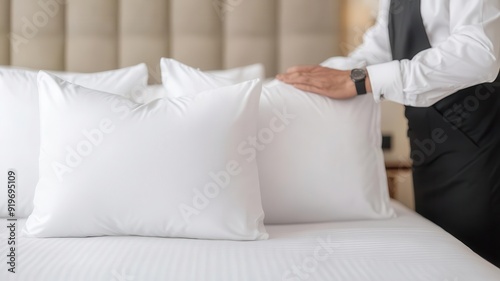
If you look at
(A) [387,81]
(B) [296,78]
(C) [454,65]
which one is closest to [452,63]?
(C) [454,65]

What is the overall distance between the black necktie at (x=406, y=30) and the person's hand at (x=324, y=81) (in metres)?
0.24

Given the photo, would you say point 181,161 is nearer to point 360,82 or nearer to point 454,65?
point 360,82

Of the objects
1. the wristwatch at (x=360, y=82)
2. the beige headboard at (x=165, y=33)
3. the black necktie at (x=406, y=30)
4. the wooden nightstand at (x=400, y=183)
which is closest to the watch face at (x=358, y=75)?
the wristwatch at (x=360, y=82)

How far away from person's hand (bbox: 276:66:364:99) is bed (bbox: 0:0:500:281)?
0.34 meters

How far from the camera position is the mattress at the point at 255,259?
0.89 m

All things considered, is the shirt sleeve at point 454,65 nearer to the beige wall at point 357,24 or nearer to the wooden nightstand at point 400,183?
the beige wall at point 357,24

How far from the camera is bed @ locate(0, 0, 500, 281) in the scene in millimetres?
909

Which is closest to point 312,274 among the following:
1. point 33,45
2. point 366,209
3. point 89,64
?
point 366,209

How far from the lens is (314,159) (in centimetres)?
125

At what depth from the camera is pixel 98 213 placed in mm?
1056

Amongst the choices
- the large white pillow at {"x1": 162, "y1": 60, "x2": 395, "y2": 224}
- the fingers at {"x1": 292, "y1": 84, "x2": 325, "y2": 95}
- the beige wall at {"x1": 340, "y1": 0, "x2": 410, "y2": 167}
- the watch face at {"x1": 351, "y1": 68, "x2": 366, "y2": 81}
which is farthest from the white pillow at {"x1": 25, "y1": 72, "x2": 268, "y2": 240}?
the beige wall at {"x1": 340, "y1": 0, "x2": 410, "y2": 167}

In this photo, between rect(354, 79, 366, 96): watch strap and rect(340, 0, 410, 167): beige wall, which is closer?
rect(354, 79, 366, 96): watch strap

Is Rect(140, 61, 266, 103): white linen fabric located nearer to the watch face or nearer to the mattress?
the watch face

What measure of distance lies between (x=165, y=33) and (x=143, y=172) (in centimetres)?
92
